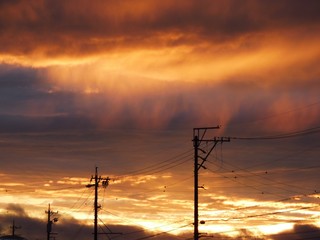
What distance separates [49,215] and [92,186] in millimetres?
40987

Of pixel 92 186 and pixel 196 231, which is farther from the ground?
pixel 92 186

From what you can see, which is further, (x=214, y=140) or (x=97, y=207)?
(x=97, y=207)

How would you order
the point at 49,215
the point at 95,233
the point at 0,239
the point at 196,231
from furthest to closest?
1. the point at 0,239
2. the point at 49,215
3. the point at 95,233
4. the point at 196,231

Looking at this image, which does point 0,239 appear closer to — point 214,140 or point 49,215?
point 49,215

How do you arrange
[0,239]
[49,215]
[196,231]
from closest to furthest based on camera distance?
[196,231] → [49,215] → [0,239]

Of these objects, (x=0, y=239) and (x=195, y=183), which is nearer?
(x=195, y=183)

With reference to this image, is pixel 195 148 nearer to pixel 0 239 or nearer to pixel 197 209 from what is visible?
pixel 197 209

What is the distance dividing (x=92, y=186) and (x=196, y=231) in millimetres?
35441

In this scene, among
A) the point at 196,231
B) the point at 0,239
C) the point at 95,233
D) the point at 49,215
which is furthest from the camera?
the point at 0,239

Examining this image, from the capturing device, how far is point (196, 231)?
237 ft

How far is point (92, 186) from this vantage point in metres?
105

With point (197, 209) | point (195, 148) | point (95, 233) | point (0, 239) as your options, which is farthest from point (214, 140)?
point (0, 239)

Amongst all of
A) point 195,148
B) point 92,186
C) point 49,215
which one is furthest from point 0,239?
point 195,148

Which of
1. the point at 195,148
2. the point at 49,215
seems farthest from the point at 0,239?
the point at 195,148
